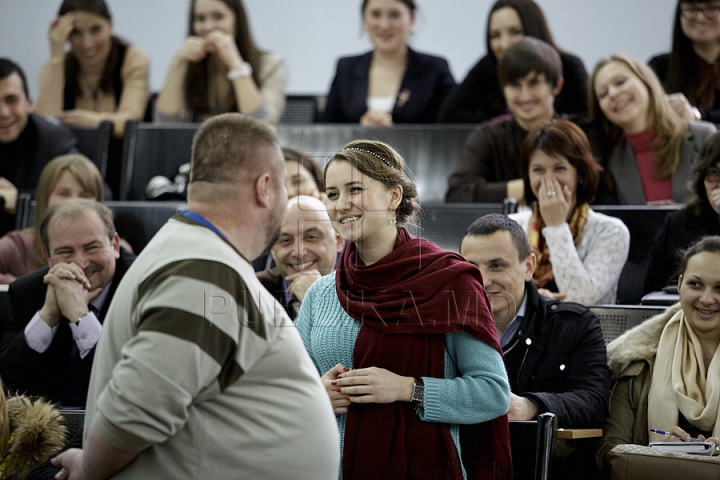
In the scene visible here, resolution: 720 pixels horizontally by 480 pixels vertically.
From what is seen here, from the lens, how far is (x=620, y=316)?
3.04m

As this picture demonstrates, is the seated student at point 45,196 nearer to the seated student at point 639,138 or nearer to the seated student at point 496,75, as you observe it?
the seated student at point 496,75

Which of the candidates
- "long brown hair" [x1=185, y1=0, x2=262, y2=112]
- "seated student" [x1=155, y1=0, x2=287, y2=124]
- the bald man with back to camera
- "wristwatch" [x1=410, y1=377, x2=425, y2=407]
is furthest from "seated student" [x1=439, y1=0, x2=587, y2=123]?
the bald man with back to camera

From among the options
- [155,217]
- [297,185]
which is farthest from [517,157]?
[155,217]

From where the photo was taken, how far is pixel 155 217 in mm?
3908

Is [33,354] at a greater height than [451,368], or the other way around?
[451,368]

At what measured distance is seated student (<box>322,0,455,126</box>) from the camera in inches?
188

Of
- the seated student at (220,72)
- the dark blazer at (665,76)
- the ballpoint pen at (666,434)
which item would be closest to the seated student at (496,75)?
the dark blazer at (665,76)

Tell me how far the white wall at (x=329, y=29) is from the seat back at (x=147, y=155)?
5.29 ft

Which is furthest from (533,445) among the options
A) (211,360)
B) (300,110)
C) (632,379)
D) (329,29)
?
(329,29)

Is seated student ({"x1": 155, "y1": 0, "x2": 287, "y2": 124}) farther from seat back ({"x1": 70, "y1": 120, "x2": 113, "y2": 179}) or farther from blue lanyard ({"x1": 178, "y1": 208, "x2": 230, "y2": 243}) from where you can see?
blue lanyard ({"x1": 178, "y1": 208, "x2": 230, "y2": 243})

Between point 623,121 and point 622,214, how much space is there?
496 millimetres

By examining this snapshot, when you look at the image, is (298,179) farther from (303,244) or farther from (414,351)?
(414,351)

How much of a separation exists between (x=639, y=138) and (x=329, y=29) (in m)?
2.88

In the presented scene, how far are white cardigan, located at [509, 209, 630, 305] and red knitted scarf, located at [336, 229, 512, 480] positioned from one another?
121 centimetres
